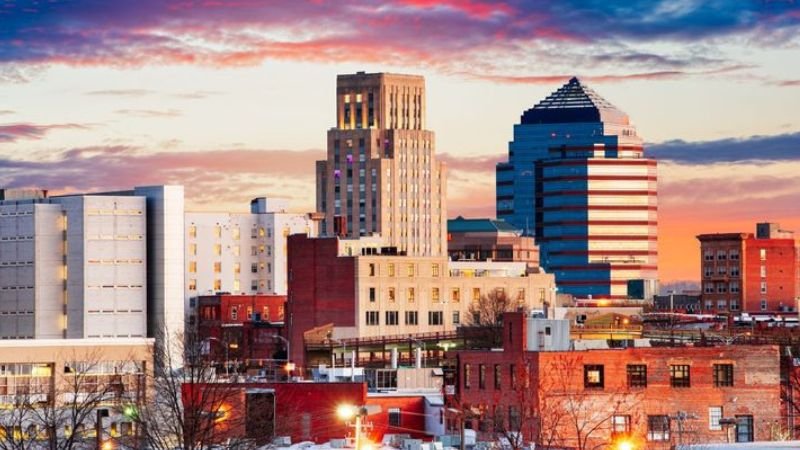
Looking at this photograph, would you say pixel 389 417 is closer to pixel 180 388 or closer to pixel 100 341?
pixel 180 388

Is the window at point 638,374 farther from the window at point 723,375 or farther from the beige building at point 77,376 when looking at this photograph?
the beige building at point 77,376

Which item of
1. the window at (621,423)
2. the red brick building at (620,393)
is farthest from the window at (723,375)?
the window at (621,423)

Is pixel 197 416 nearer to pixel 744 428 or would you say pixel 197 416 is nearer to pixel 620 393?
pixel 620 393

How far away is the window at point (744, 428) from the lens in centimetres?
12588

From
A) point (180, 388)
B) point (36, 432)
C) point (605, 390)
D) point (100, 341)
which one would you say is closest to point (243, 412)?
point (180, 388)

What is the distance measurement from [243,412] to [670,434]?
1017 inches

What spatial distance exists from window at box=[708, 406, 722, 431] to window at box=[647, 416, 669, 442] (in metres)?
3.30

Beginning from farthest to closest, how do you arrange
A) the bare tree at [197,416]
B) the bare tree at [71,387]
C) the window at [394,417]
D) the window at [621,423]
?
1. the bare tree at [71,387]
2. the window at [394,417]
3. the window at [621,423]
4. the bare tree at [197,416]

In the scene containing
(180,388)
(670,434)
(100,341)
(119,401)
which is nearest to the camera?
(670,434)

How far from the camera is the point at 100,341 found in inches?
7092

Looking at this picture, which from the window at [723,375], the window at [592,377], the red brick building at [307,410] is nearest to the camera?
the window at [592,377]

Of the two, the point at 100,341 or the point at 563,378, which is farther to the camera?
the point at 100,341

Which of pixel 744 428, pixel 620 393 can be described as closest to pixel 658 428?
pixel 620 393

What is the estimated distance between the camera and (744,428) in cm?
12725
